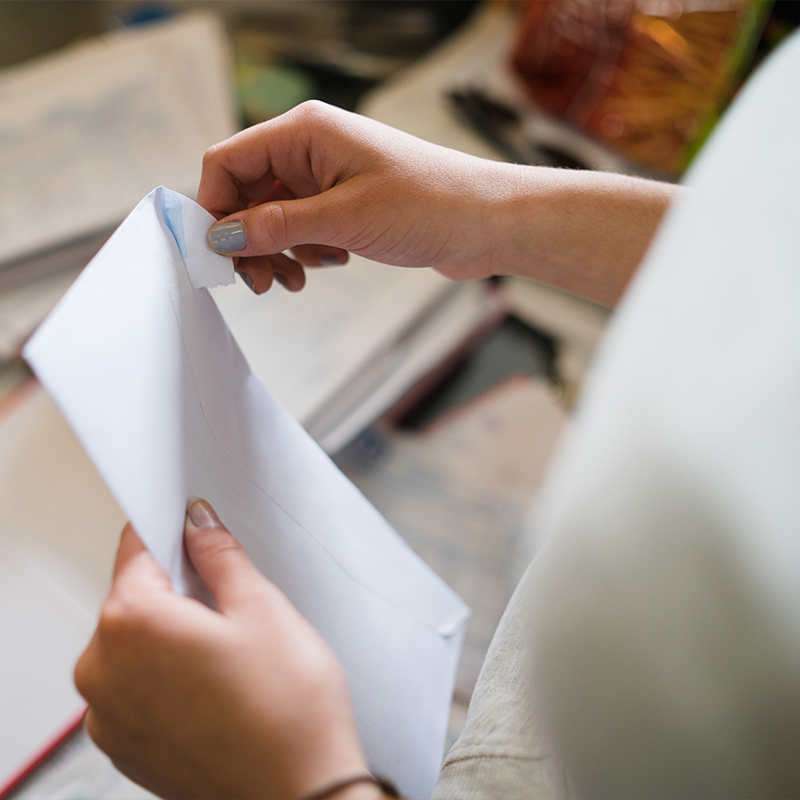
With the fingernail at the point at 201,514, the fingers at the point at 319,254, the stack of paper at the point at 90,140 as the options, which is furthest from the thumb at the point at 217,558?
Answer: the stack of paper at the point at 90,140

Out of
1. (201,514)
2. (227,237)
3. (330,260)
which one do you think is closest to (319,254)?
(330,260)

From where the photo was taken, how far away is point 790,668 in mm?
173

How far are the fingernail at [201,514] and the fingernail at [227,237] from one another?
13 centimetres

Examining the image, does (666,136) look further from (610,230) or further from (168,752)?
(168,752)

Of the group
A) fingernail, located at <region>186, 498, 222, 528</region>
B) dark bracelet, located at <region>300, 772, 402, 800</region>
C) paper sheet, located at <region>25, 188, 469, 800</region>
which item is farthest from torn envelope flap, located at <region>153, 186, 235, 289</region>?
dark bracelet, located at <region>300, 772, 402, 800</region>

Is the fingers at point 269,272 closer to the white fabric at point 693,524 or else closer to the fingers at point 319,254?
the fingers at point 319,254

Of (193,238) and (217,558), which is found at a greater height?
(193,238)

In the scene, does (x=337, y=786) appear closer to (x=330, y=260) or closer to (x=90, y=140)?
(x=330, y=260)

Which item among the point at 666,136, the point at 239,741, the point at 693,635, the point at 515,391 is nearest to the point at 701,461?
the point at 693,635

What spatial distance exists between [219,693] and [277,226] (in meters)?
0.23

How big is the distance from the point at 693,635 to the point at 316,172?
310 millimetres

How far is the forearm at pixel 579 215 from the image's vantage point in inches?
15.4

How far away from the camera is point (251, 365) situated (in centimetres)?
38

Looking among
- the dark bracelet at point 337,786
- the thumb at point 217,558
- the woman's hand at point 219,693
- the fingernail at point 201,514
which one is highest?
the fingernail at point 201,514
